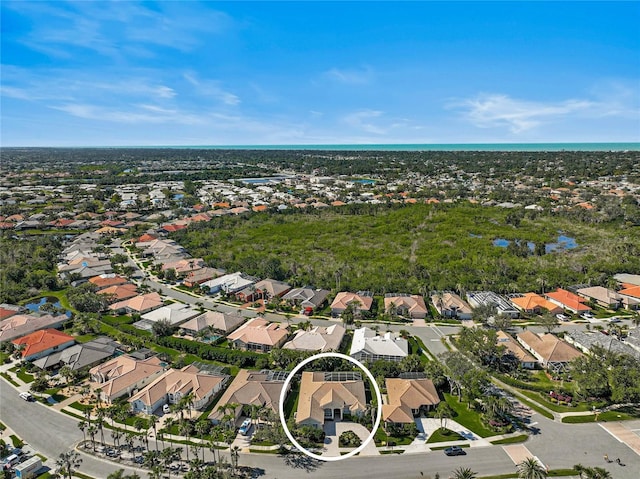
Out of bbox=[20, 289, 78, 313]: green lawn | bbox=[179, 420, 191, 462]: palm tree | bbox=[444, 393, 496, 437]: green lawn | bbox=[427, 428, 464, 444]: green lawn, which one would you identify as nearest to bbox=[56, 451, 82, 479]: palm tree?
bbox=[179, 420, 191, 462]: palm tree

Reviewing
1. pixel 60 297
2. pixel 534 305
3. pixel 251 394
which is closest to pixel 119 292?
pixel 60 297

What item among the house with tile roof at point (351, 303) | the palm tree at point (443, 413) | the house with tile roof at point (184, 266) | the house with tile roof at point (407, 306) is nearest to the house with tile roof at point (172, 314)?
the house with tile roof at point (184, 266)

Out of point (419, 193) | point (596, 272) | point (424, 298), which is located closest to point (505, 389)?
point (424, 298)

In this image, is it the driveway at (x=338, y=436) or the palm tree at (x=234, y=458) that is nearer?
the palm tree at (x=234, y=458)

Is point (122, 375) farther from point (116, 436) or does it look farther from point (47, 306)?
point (47, 306)

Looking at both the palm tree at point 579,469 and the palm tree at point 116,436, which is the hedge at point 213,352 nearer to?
the palm tree at point 116,436

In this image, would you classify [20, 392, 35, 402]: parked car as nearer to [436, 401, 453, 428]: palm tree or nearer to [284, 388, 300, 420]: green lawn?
[284, 388, 300, 420]: green lawn
